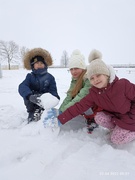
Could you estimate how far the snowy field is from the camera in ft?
3.68

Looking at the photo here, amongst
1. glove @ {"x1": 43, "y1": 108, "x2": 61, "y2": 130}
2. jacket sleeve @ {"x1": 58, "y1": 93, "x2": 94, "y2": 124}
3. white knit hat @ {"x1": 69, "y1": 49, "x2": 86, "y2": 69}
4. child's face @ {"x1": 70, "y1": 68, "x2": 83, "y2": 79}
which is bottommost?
glove @ {"x1": 43, "y1": 108, "x2": 61, "y2": 130}

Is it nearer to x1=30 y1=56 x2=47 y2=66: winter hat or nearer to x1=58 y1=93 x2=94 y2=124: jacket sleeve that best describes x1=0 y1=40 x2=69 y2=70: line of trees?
x1=30 y1=56 x2=47 y2=66: winter hat

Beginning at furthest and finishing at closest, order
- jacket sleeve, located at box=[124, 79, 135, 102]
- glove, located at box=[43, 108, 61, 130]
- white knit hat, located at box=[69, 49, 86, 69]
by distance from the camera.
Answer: white knit hat, located at box=[69, 49, 86, 69] < glove, located at box=[43, 108, 61, 130] < jacket sleeve, located at box=[124, 79, 135, 102]

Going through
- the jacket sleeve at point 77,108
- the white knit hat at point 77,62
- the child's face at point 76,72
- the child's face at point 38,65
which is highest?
the white knit hat at point 77,62

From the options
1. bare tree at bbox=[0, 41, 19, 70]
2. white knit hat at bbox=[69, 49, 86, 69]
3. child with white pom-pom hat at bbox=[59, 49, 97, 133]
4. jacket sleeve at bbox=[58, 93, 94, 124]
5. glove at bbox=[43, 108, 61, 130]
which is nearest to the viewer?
jacket sleeve at bbox=[58, 93, 94, 124]

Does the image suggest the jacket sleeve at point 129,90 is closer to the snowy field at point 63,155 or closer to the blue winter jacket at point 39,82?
the snowy field at point 63,155

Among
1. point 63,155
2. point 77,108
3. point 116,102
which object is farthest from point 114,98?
point 63,155

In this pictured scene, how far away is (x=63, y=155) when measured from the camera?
1.35m

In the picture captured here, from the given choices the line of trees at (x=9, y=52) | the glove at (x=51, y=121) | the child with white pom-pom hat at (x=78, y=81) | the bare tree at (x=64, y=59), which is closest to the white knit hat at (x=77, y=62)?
the child with white pom-pom hat at (x=78, y=81)

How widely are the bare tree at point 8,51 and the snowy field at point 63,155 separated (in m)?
25.3

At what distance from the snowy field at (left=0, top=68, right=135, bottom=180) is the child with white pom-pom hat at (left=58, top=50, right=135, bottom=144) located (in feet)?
0.47

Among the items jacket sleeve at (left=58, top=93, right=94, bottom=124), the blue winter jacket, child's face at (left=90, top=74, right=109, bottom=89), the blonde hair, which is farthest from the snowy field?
the blue winter jacket

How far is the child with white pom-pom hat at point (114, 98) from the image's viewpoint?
148 centimetres

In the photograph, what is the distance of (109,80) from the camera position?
152 cm
